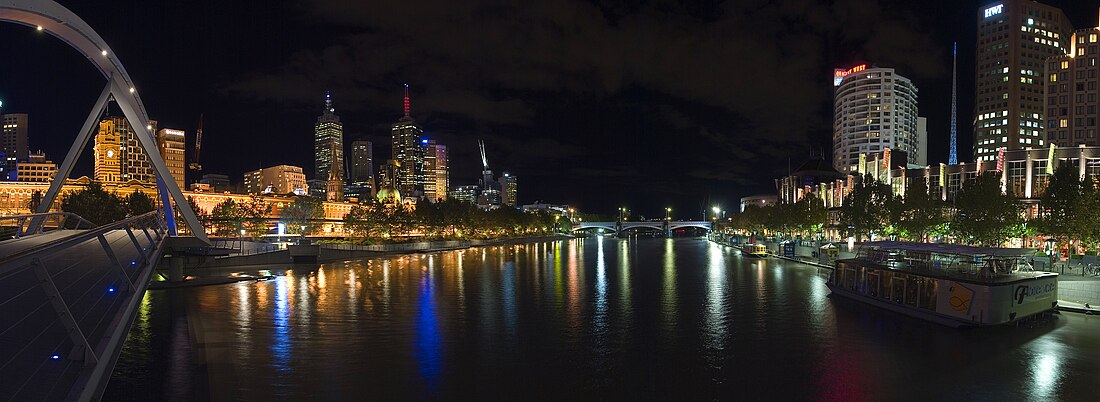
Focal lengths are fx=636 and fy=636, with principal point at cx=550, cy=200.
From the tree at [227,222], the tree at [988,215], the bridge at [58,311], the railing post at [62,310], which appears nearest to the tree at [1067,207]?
the tree at [988,215]

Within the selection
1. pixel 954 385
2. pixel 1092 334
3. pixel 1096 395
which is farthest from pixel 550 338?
pixel 1092 334

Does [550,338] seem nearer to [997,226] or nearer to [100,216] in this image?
[997,226]

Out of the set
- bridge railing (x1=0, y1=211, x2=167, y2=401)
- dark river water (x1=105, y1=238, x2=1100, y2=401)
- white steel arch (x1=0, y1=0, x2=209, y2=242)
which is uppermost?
white steel arch (x1=0, y1=0, x2=209, y2=242)

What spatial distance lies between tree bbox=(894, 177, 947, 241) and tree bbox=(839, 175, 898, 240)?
189 cm

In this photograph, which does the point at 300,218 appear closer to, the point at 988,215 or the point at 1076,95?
the point at 988,215

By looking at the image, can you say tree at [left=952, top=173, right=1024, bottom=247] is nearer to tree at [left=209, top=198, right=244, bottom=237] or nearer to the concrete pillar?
the concrete pillar

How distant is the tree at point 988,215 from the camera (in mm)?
57312

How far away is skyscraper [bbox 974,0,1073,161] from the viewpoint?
18075 centimetres

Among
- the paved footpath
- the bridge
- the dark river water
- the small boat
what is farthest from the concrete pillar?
the small boat

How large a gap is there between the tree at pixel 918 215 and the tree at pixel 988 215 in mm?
8344

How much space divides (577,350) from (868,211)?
71.7 meters

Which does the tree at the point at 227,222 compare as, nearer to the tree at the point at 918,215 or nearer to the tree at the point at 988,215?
the tree at the point at 918,215

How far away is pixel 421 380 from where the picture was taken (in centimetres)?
1938

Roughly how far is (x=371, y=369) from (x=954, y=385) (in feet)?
58.8
